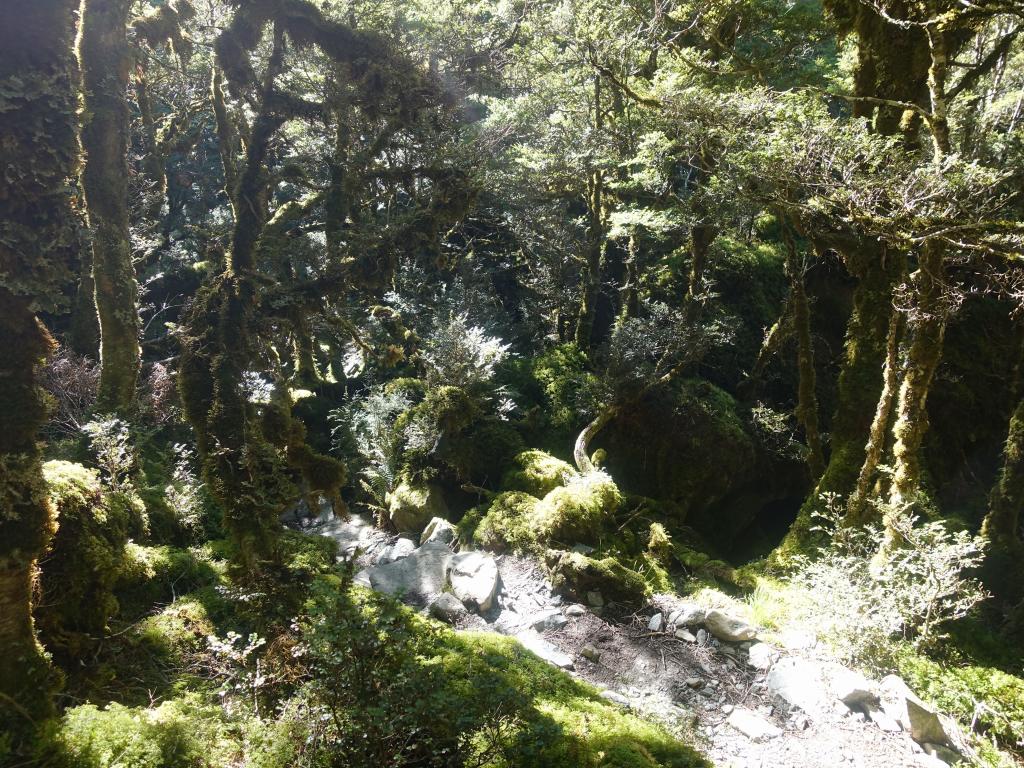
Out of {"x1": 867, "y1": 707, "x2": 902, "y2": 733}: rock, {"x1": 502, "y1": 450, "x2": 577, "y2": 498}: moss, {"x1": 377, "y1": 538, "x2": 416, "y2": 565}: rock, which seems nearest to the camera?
{"x1": 867, "y1": 707, "x2": 902, "y2": 733}: rock

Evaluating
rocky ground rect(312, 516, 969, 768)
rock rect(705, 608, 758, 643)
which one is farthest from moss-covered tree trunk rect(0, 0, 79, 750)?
rock rect(705, 608, 758, 643)

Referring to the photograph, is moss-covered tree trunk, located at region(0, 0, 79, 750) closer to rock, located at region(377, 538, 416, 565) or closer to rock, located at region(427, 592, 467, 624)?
rock, located at region(427, 592, 467, 624)

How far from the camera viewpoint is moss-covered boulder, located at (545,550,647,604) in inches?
223

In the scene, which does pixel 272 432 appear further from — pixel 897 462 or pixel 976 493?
pixel 976 493

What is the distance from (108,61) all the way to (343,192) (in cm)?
304

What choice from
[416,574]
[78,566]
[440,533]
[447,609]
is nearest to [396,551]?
[440,533]

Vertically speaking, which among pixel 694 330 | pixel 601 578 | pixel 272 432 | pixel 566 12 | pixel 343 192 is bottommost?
pixel 601 578

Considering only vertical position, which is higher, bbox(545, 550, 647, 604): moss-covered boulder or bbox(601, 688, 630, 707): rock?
bbox(545, 550, 647, 604): moss-covered boulder

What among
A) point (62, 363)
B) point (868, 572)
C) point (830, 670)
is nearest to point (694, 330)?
point (868, 572)

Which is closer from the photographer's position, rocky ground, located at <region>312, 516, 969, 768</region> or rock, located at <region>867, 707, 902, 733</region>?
rocky ground, located at <region>312, 516, 969, 768</region>

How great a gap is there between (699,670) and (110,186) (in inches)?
335

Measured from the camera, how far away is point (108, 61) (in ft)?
21.1

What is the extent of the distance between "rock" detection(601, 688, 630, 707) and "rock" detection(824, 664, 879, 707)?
5.36 ft

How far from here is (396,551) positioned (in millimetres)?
6984
